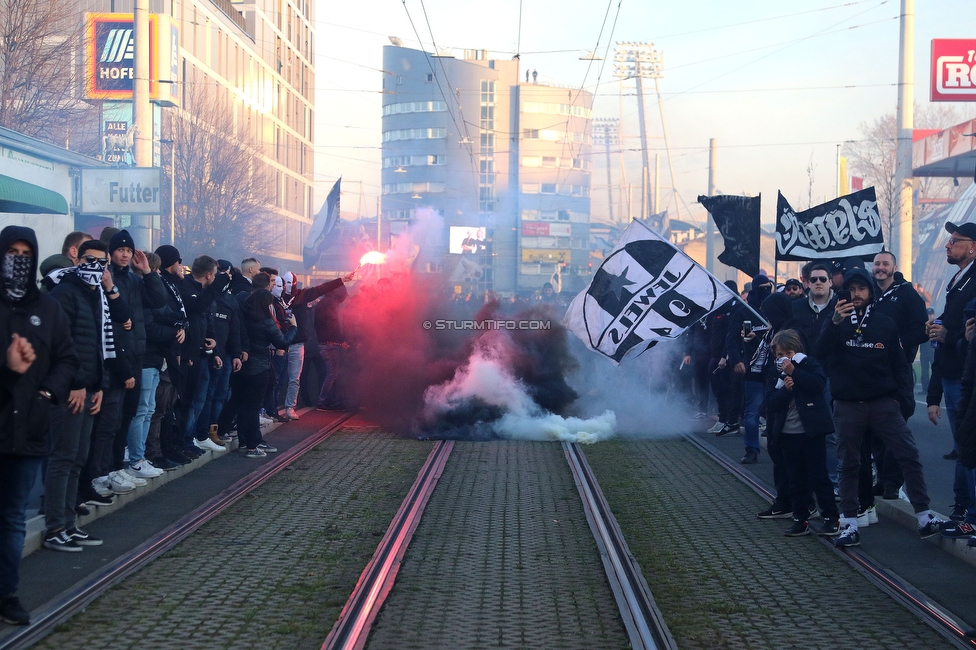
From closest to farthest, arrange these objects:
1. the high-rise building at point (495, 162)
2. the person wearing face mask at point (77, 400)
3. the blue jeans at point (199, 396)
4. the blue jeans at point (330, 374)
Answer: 1. the person wearing face mask at point (77, 400)
2. the blue jeans at point (199, 396)
3. the blue jeans at point (330, 374)
4. the high-rise building at point (495, 162)

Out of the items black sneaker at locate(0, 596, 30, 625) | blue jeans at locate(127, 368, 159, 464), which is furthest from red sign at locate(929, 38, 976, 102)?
black sneaker at locate(0, 596, 30, 625)

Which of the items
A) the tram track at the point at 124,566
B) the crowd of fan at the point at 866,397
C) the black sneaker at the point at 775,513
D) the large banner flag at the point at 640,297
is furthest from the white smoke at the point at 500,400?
the black sneaker at the point at 775,513

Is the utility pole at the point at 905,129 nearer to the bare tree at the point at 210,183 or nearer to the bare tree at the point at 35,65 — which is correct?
the bare tree at the point at 35,65

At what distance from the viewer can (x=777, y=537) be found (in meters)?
7.48

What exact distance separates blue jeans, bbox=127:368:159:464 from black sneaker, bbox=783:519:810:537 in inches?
213

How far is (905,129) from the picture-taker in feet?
71.2

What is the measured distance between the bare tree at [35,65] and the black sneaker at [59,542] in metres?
19.7

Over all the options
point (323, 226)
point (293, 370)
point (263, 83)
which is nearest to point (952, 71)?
point (323, 226)

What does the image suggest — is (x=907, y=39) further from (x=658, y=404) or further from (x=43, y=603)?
(x=43, y=603)

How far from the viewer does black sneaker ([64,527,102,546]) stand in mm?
6742

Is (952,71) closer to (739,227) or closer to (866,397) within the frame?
(739,227)

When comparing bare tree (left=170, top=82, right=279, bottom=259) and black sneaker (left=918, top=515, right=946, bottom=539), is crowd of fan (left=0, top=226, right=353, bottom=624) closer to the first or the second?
black sneaker (left=918, top=515, right=946, bottom=539)

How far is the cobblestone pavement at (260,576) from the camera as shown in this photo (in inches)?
197

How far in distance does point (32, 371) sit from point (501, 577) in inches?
116
